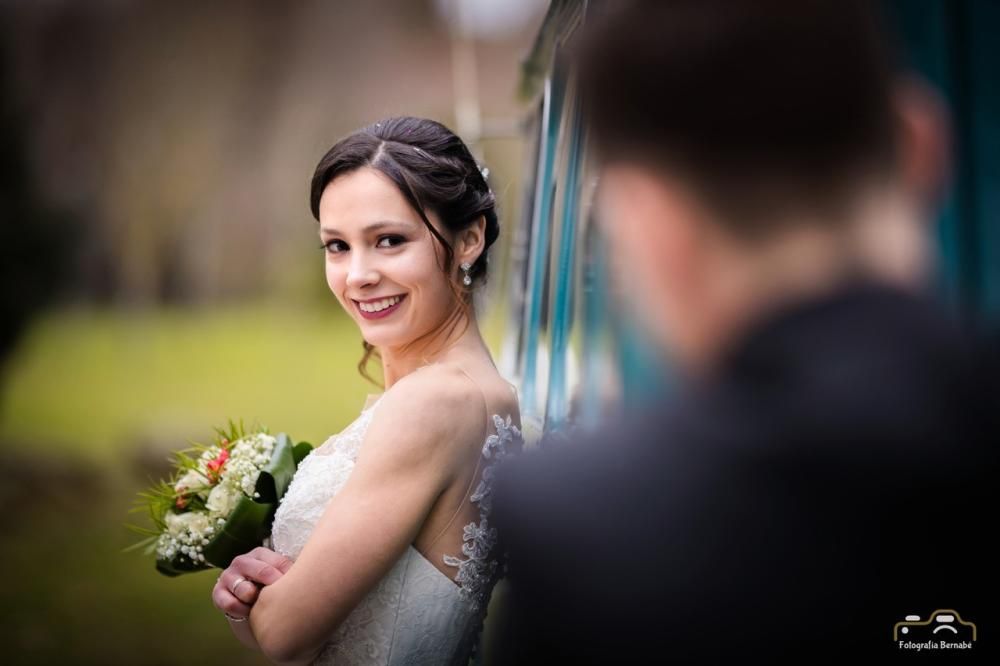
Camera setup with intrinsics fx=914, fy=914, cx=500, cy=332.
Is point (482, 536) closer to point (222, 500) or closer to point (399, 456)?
point (399, 456)

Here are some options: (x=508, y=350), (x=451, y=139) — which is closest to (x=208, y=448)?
(x=451, y=139)

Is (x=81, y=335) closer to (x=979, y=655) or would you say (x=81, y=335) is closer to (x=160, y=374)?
(x=160, y=374)

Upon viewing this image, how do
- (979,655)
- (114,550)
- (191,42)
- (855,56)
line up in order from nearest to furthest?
(855,56) < (979,655) < (114,550) < (191,42)

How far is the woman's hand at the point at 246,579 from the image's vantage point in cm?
156

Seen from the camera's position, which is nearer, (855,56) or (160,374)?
(855,56)

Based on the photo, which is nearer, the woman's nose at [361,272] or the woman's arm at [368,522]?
the woman's arm at [368,522]

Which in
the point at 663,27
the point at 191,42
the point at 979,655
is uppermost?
the point at 191,42

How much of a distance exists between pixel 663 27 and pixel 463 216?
112 centimetres

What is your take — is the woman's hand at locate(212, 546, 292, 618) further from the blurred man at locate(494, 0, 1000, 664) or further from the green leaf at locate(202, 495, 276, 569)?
the blurred man at locate(494, 0, 1000, 664)

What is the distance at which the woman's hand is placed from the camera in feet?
5.12

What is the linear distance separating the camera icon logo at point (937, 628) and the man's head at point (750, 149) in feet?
1.26

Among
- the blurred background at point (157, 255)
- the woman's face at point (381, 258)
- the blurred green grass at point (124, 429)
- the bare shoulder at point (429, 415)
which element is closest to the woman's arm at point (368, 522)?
the bare shoulder at point (429, 415)

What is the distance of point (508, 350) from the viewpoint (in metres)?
3.72

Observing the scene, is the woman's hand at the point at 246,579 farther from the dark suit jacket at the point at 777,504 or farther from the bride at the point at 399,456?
the dark suit jacket at the point at 777,504
